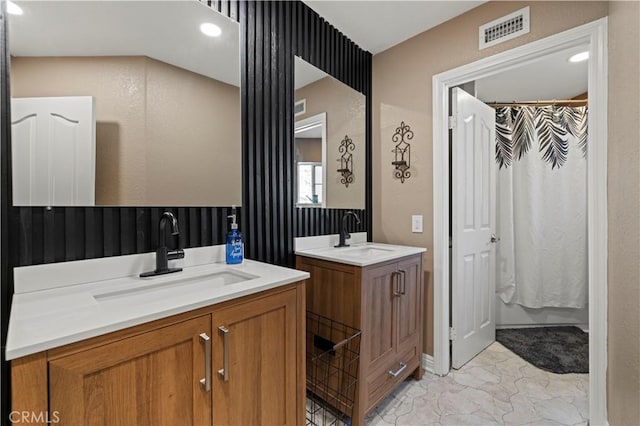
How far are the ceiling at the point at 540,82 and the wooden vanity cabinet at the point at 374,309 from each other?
1.95m

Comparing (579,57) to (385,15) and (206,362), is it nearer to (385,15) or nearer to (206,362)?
(385,15)

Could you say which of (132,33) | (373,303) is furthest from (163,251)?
(373,303)

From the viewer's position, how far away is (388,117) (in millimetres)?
2420

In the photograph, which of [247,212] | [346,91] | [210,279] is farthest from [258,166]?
[346,91]

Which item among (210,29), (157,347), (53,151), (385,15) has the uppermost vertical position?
(385,15)

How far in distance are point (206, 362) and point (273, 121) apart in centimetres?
133

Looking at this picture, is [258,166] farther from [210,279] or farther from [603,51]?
[603,51]

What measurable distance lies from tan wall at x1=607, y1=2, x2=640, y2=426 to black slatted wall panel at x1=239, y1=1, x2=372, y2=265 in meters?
1.52

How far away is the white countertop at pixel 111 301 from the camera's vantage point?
0.68 meters

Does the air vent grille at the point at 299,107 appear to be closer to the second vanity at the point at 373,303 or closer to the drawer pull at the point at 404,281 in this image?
the second vanity at the point at 373,303

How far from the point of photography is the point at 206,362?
0.92 meters

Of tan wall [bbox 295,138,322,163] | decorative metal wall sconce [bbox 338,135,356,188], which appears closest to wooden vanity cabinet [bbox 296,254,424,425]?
tan wall [bbox 295,138,322,163]

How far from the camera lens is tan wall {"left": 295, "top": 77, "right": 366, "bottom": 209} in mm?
2035

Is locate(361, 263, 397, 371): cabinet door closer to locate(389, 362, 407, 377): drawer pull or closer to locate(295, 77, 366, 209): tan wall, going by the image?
locate(389, 362, 407, 377): drawer pull
